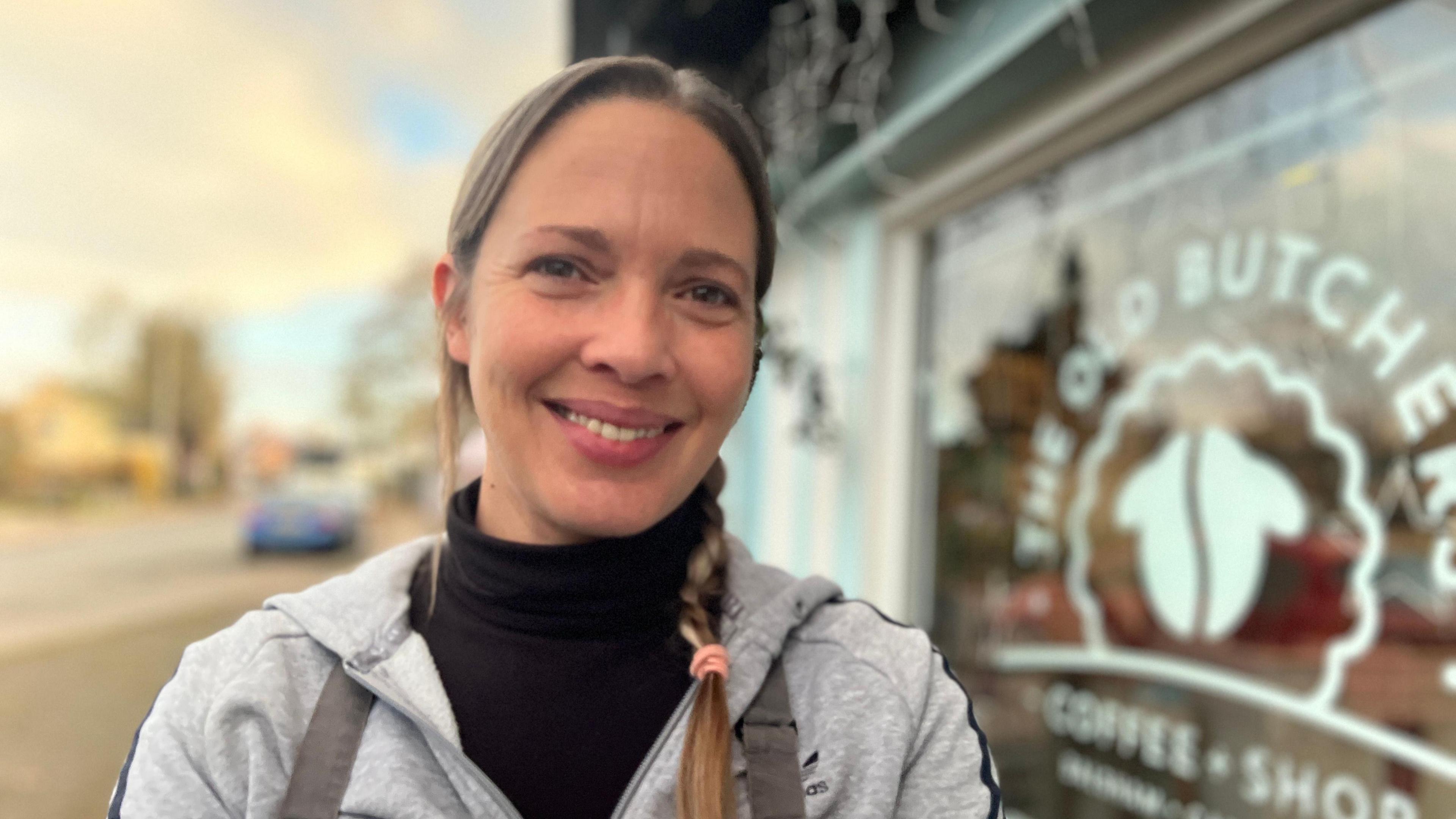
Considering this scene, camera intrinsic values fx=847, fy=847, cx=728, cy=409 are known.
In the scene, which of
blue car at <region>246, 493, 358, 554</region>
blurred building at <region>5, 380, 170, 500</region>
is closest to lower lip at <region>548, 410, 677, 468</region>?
blue car at <region>246, 493, 358, 554</region>

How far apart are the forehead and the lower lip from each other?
14cm

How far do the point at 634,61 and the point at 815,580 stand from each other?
47 cm

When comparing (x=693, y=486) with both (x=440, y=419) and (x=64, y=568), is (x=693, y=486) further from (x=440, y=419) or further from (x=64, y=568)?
(x=64, y=568)

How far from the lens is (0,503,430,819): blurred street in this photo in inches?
46.9

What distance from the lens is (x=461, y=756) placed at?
0.62 metres

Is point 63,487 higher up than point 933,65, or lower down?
lower down

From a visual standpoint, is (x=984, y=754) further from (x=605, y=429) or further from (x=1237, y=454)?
(x=1237, y=454)

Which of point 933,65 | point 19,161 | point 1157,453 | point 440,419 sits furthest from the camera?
point 933,65

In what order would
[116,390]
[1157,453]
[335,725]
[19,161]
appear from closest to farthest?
[335,725]
[19,161]
[116,390]
[1157,453]

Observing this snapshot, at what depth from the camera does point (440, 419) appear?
0.74m

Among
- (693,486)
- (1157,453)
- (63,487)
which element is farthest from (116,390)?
(1157,453)

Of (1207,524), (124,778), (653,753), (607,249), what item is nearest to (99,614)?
(124,778)

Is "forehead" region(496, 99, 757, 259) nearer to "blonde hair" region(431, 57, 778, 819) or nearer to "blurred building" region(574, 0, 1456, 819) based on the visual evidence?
"blonde hair" region(431, 57, 778, 819)

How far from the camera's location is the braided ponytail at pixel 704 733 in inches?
23.9
